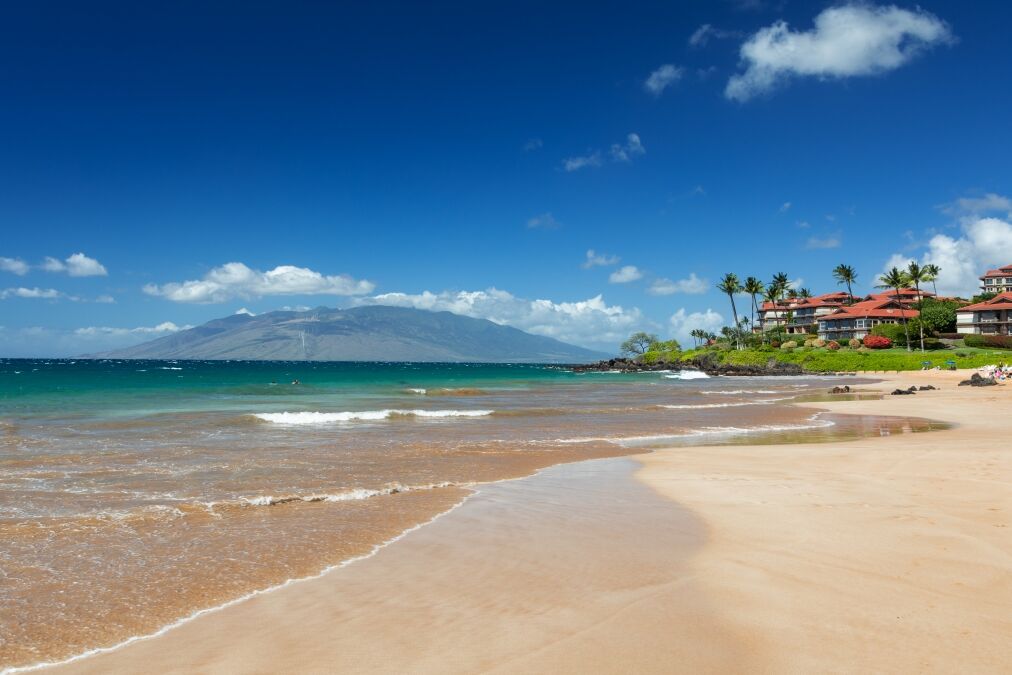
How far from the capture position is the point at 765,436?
20953 millimetres

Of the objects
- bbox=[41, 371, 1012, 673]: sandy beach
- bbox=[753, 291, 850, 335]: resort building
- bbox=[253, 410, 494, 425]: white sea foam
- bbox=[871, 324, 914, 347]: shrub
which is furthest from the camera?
bbox=[753, 291, 850, 335]: resort building

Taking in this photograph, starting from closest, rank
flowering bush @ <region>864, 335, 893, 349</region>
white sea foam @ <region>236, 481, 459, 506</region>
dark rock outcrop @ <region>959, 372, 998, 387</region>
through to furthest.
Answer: white sea foam @ <region>236, 481, 459, 506</region> → dark rock outcrop @ <region>959, 372, 998, 387</region> → flowering bush @ <region>864, 335, 893, 349</region>

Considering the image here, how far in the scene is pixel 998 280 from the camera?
146625 mm

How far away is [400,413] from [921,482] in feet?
74.5

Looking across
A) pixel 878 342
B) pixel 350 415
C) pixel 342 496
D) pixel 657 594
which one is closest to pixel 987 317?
pixel 878 342

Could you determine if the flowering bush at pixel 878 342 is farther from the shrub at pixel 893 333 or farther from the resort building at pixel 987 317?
the resort building at pixel 987 317

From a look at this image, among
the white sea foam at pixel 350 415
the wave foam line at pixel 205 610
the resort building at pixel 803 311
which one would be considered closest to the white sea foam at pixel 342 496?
the wave foam line at pixel 205 610

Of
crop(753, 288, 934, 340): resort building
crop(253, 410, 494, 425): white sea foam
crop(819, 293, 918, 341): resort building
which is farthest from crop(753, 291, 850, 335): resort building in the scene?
crop(253, 410, 494, 425): white sea foam

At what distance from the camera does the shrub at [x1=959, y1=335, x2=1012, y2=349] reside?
7988 centimetres

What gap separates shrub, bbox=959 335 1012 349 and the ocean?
71160 millimetres

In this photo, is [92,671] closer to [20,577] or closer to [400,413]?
[20,577]

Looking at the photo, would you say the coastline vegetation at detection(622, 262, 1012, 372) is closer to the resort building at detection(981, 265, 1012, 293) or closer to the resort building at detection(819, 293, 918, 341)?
the resort building at detection(819, 293, 918, 341)

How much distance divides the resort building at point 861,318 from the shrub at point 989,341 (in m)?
22.9

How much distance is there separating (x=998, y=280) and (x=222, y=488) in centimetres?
18413
